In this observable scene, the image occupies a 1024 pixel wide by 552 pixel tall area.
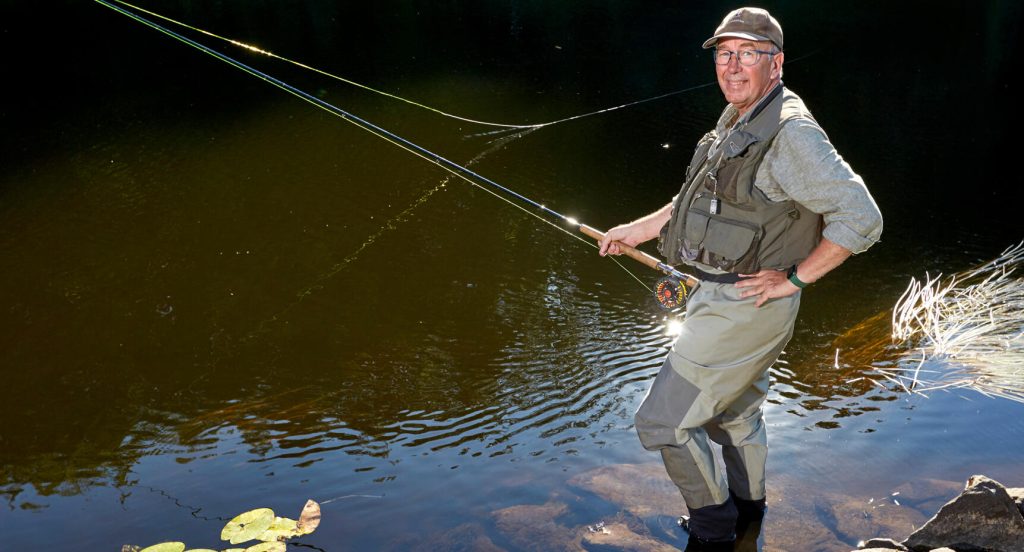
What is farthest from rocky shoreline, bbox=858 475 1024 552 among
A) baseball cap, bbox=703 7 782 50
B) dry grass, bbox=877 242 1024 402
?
baseball cap, bbox=703 7 782 50

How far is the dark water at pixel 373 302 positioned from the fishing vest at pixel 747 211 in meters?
1.20

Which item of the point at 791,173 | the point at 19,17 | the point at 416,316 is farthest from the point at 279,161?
the point at 19,17

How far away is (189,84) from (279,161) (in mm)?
3487

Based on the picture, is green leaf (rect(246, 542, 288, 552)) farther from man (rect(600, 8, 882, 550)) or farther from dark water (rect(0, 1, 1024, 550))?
man (rect(600, 8, 882, 550))

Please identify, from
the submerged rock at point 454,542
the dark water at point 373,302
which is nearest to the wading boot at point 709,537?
the dark water at point 373,302

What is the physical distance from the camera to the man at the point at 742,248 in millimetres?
2826

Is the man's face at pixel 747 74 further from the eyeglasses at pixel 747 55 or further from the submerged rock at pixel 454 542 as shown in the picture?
the submerged rock at pixel 454 542

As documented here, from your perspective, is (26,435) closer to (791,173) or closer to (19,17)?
(791,173)

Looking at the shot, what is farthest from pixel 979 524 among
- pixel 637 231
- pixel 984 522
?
pixel 637 231

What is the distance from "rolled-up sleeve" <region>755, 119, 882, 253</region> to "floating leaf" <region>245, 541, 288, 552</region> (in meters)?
2.18

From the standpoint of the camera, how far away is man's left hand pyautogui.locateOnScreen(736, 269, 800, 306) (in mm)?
3037

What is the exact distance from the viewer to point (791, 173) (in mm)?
2850

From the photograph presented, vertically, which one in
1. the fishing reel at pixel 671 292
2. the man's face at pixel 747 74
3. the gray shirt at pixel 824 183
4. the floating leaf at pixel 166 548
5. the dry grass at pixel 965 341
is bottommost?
the floating leaf at pixel 166 548

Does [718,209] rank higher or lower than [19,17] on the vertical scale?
lower
